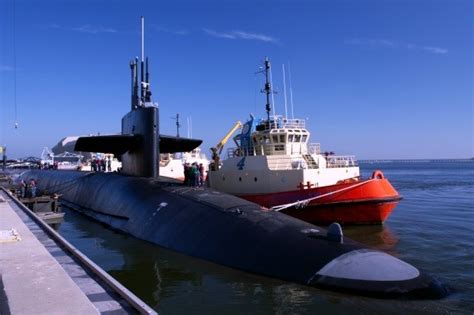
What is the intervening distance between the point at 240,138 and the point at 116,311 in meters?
20.1

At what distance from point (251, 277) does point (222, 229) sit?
1.78 metres

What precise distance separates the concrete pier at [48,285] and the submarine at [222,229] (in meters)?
3.33

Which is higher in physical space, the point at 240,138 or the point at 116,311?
the point at 240,138

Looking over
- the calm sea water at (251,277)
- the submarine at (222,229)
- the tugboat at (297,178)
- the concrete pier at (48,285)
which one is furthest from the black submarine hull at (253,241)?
the tugboat at (297,178)

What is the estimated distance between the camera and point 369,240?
15070 millimetres

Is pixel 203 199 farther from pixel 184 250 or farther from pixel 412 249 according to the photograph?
pixel 412 249

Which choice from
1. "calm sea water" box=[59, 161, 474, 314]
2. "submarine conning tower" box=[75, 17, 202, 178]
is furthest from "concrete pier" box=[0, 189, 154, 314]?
"submarine conning tower" box=[75, 17, 202, 178]

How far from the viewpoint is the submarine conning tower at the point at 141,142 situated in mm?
16953

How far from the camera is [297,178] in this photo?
19.4 meters

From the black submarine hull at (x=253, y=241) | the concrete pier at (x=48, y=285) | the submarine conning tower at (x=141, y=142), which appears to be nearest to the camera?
the concrete pier at (x=48, y=285)

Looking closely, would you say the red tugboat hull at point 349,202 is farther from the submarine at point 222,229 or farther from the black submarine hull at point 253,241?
the black submarine hull at point 253,241

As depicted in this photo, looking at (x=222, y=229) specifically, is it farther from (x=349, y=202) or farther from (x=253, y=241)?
(x=349, y=202)

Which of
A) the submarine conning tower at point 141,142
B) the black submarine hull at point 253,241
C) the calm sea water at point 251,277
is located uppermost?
the submarine conning tower at point 141,142

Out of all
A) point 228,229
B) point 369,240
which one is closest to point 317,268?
point 228,229
